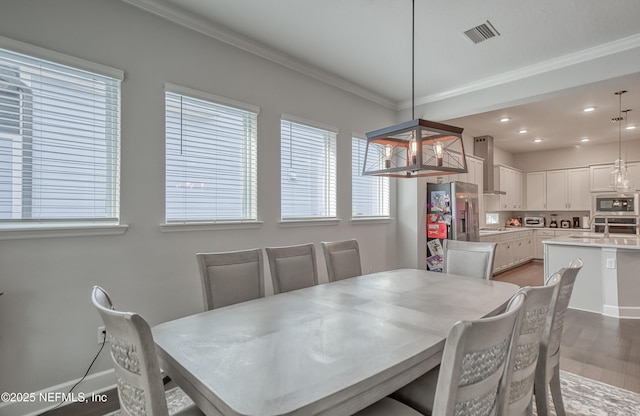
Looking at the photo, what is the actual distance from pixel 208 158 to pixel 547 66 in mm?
3789

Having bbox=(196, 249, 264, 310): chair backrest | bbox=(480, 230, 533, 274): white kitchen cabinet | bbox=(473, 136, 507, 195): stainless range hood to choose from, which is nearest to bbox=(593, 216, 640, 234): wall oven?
bbox=(480, 230, 533, 274): white kitchen cabinet

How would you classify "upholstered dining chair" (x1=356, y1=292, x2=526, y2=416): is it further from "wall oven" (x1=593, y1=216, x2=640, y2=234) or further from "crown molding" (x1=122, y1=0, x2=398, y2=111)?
"wall oven" (x1=593, y1=216, x2=640, y2=234)

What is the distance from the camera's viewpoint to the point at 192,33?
282 cm

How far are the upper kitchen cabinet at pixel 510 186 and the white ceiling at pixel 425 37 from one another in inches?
116

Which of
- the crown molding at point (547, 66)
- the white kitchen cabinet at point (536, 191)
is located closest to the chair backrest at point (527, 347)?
the crown molding at point (547, 66)

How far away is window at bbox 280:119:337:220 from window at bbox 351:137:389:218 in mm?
417

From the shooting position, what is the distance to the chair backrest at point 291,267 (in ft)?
7.83

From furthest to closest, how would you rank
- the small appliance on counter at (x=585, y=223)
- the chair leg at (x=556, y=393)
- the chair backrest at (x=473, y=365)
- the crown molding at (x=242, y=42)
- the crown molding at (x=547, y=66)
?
the small appliance on counter at (x=585, y=223) → the crown molding at (x=547, y=66) → the crown molding at (x=242, y=42) → the chair leg at (x=556, y=393) → the chair backrest at (x=473, y=365)

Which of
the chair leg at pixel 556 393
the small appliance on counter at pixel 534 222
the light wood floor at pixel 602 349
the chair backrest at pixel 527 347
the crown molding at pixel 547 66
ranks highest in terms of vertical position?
the crown molding at pixel 547 66

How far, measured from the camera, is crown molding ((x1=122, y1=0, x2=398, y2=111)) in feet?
8.44

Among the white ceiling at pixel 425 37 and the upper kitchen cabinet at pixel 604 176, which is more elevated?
the white ceiling at pixel 425 37

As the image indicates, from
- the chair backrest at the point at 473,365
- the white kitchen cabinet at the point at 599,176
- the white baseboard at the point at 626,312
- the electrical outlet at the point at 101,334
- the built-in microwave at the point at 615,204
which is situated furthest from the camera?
the white kitchen cabinet at the point at 599,176

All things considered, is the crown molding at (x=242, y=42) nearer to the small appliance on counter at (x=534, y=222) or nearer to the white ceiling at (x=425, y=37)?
the white ceiling at (x=425, y=37)

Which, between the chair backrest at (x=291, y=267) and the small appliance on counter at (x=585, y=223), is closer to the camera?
the chair backrest at (x=291, y=267)
